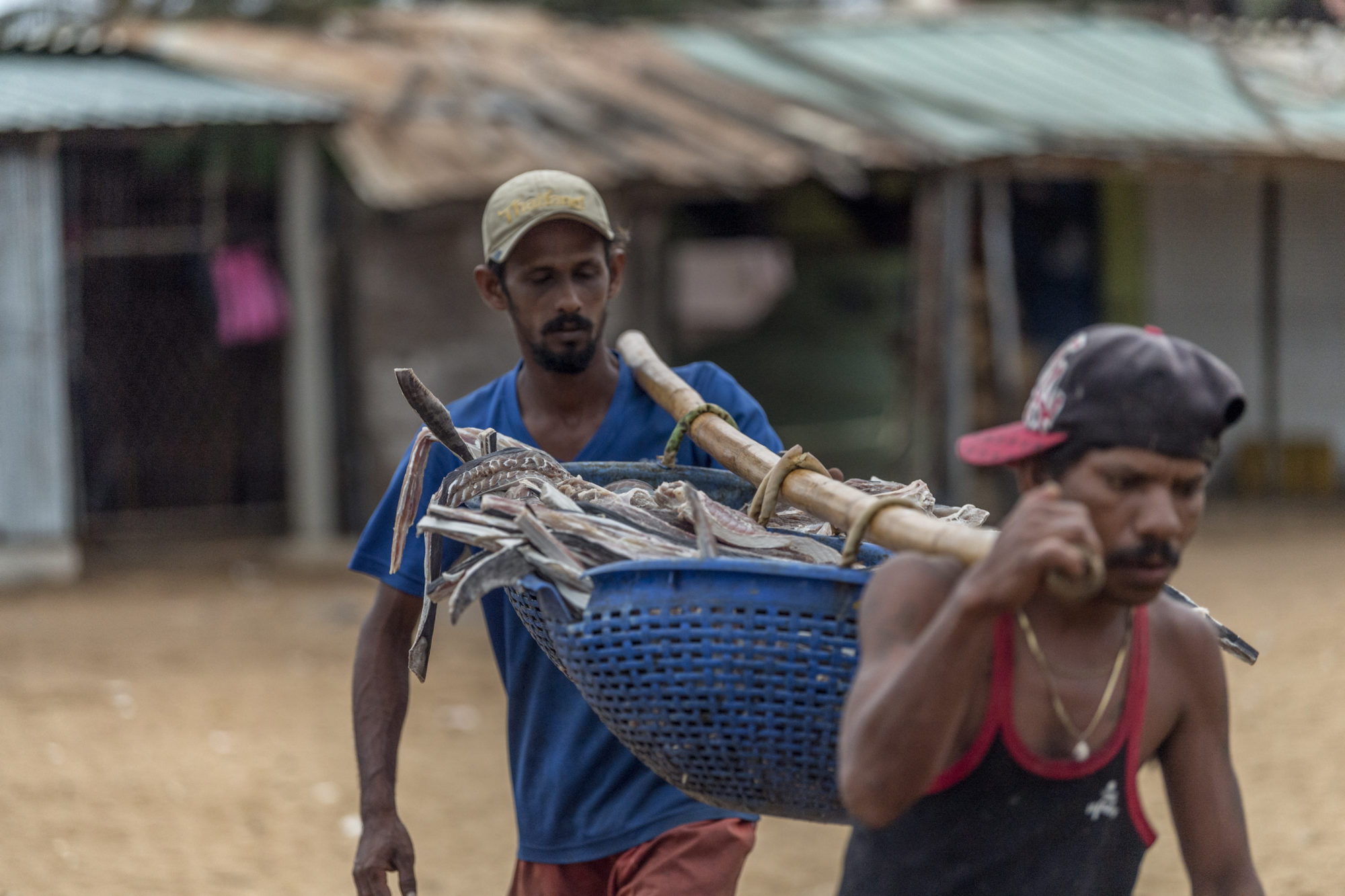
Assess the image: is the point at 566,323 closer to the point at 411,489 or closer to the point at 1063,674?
the point at 411,489

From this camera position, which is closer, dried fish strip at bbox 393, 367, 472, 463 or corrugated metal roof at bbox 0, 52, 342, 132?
dried fish strip at bbox 393, 367, 472, 463

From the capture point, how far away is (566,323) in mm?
2914

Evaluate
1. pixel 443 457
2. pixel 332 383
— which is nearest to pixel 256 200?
pixel 332 383

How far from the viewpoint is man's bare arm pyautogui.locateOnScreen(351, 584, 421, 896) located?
2.77 m

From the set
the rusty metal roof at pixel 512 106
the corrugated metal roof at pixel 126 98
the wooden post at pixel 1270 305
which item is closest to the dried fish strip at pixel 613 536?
the rusty metal roof at pixel 512 106

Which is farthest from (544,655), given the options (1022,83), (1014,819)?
(1022,83)

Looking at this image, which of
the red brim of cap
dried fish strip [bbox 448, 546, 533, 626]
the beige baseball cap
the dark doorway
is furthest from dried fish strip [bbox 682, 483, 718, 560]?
the dark doorway

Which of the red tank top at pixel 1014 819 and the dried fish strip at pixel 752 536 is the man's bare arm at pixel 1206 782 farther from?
the dried fish strip at pixel 752 536

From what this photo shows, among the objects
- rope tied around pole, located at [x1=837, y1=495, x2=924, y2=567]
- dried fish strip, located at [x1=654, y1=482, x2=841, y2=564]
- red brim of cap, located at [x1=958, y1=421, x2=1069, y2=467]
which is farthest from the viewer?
dried fish strip, located at [x1=654, y1=482, x2=841, y2=564]

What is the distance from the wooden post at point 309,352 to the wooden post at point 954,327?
4.47m

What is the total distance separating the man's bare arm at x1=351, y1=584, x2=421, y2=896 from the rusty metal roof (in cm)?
720

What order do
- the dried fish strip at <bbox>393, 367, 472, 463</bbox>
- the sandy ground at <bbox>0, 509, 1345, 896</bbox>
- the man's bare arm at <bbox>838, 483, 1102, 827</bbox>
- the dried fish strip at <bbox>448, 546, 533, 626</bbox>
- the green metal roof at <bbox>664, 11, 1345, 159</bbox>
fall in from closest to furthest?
1. the man's bare arm at <bbox>838, 483, 1102, 827</bbox>
2. the dried fish strip at <bbox>448, 546, 533, 626</bbox>
3. the dried fish strip at <bbox>393, 367, 472, 463</bbox>
4. the sandy ground at <bbox>0, 509, 1345, 896</bbox>
5. the green metal roof at <bbox>664, 11, 1345, 159</bbox>

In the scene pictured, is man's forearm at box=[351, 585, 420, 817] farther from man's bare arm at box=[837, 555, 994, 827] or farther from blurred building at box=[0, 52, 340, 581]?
blurred building at box=[0, 52, 340, 581]

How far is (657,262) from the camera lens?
39.4ft
